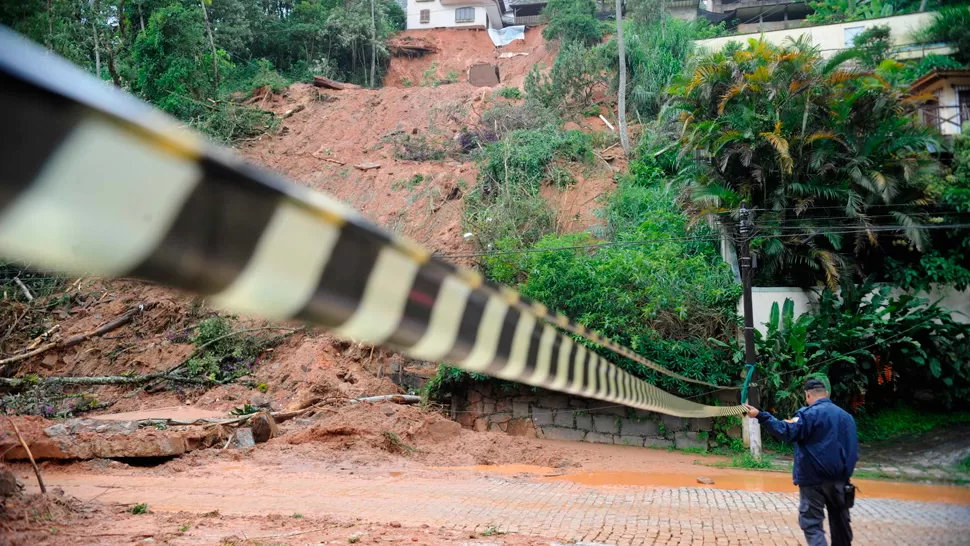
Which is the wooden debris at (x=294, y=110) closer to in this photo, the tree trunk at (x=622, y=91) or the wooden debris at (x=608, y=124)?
the wooden debris at (x=608, y=124)

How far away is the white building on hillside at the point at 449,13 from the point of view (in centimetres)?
4112

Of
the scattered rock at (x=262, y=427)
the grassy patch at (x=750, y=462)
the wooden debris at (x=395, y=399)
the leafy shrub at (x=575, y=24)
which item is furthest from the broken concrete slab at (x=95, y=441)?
the leafy shrub at (x=575, y=24)

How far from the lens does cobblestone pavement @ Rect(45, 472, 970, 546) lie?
7266 millimetres

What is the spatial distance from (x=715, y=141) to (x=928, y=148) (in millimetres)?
4697

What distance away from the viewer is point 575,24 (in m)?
31.4

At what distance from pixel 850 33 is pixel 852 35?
249 millimetres

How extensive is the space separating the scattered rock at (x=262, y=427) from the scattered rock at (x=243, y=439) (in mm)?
244

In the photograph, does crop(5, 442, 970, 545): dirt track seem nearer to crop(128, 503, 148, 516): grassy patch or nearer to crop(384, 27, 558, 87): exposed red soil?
crop(128, 503, 148, 516): grassy patch

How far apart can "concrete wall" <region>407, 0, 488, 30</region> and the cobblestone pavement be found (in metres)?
34.9

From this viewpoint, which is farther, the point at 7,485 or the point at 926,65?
the point at 926,65

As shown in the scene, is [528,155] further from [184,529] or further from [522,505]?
[184,529]

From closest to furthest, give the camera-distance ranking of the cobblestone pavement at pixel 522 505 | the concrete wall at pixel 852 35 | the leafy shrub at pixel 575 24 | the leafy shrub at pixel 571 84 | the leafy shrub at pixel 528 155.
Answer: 1. the cobblestone pavement at pixel 522 505
2. the concrete wall at pixel 852 35
3. the leafy shrub at pixel 528 155
4. the leafy shrub at pixel 571 84
5. the leafy shrub at pixel 575 24

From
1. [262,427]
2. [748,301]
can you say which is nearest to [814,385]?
[748,301]

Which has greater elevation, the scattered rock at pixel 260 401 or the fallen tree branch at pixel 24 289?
the fallen tree branch at pixel 24 289
